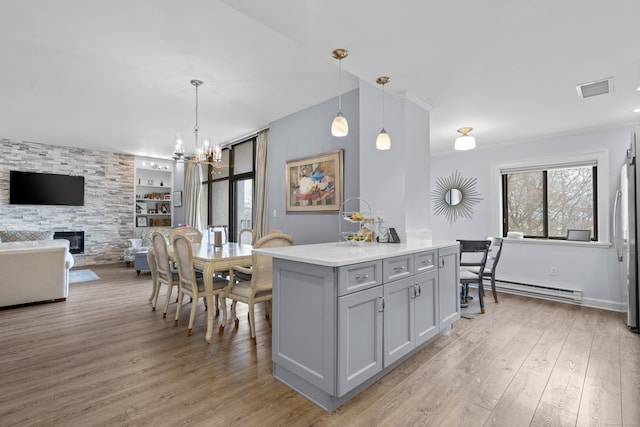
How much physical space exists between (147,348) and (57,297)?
96.8 inches

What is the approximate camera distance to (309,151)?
4.29m

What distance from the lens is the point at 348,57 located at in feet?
7.92

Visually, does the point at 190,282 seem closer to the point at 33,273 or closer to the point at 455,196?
the point at 33,273

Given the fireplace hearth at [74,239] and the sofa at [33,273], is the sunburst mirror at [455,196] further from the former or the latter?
the fireplace hearth at [74,239]

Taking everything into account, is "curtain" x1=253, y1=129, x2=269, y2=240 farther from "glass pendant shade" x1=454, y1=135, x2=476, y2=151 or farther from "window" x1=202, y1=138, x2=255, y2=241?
"glass pendant shade" x1=454, y1=135, x2=476, y2=151

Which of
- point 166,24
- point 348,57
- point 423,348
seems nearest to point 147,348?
point 423,348

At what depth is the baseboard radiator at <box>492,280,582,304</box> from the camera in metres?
4.18

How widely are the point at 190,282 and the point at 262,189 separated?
2.36 meters

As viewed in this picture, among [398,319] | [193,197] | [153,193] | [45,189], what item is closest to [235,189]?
[193,197]

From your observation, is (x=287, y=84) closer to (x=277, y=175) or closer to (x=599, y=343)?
(x=277, y=175)

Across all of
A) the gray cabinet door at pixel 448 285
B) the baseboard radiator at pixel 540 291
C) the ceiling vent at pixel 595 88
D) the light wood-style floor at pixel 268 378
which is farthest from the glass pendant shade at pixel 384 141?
the baseboard radiator at pixel 540 291

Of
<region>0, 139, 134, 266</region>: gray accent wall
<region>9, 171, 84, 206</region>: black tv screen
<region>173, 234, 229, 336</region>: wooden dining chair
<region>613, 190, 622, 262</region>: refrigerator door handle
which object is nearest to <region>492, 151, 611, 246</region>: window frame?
<region>613, 190, 622, 262</region>: refrigerator door handle

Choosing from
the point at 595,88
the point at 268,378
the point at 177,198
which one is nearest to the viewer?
the point at 268,378

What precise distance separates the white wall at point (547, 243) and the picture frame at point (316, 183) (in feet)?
8.86
